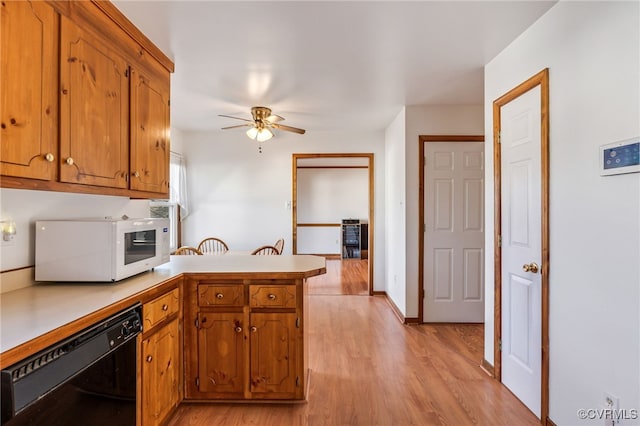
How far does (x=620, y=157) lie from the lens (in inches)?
55.7

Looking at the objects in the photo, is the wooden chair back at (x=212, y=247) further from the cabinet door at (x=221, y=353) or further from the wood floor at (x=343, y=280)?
the cabinet door at (x=221, y=353)

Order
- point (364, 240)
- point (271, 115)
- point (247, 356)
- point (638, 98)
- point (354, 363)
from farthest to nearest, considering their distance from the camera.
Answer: point (364, 240)
point (271, 115)
point (354, 363)
point (247, 356)
point (638, 98)

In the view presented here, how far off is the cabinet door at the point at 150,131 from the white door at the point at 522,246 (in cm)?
245

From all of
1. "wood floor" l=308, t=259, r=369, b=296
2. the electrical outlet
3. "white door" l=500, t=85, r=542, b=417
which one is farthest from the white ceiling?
"wood floor" l=308, t=259, r=369, b=296

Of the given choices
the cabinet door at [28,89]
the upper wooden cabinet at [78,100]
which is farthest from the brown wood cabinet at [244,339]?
the cabinet door at [28,89]

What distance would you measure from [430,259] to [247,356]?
96.0 inches

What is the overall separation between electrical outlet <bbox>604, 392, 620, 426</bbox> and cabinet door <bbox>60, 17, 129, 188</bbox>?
2661 mm

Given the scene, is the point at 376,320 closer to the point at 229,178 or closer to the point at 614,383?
the point at 614,383

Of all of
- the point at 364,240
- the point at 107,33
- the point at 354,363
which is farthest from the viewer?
the point at 364,240

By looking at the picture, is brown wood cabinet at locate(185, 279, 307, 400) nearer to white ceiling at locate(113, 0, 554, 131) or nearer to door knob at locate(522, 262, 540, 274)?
door knob at locate(522, 262, 540, 274)

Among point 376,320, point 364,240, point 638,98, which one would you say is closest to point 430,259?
point 376,320

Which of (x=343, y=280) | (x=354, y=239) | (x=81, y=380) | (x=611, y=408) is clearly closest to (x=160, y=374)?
(x=81, y=380)

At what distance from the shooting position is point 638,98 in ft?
4.43

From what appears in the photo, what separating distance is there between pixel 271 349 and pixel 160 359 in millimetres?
645
